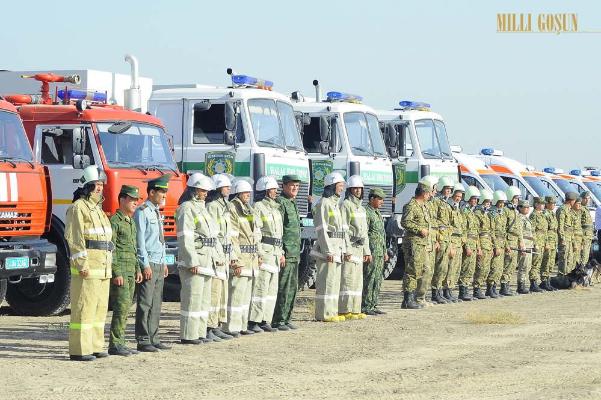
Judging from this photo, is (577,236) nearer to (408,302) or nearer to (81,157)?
(408,302)

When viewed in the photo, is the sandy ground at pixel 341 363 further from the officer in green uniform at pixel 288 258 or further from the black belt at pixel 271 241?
the black belt at pixel 271 241

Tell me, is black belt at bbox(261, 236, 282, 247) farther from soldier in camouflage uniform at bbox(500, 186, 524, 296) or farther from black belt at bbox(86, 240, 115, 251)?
soldier in camouflage uniform at bbox(500, 186, 524, 296)

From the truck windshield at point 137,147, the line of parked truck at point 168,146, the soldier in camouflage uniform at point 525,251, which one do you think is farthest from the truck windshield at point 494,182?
the truck windshield at point 137,147

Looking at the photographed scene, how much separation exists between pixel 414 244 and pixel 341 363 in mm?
6974

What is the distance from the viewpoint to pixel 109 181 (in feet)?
55.6

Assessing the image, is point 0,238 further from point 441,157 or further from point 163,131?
point 441,157

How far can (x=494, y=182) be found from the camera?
28.6m

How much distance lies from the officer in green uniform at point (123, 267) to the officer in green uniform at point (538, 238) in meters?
12.1

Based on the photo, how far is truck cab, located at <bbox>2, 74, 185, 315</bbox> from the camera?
677 inches

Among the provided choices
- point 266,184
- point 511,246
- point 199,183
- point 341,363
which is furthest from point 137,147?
point 511,246

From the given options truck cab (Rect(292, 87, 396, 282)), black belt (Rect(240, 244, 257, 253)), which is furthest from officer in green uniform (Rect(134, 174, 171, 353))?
truck cab (Rect(292, 87, 396, 282))

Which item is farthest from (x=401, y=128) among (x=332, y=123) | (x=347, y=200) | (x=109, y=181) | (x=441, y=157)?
(x=109, y=181)

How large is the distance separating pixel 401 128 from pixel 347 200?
679cm

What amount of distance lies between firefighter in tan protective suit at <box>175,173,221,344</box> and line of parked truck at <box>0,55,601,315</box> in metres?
1.93
